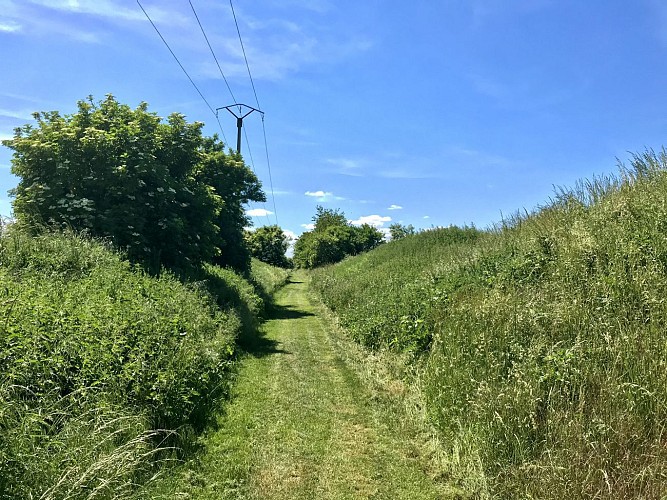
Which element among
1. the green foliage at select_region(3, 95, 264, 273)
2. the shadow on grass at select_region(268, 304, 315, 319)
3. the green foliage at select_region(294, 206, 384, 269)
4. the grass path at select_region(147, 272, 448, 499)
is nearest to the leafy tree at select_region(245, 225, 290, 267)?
the green foliage at select_region(294, 206, 384, 269)

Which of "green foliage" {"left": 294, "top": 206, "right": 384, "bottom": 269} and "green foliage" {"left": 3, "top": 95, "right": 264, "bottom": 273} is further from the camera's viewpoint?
"green foliage" {"left": 294, "top": 206, "right": 384, "bottom": 269}

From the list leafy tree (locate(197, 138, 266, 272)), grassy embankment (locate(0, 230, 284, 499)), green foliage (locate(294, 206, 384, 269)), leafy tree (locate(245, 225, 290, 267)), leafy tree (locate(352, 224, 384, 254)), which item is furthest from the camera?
leafy tree (locate(245, 225, 290, 267))

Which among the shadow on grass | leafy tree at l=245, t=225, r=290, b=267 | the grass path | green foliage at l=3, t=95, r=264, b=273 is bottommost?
the grass path

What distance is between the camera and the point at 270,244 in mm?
69438

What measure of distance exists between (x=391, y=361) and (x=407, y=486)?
3.98 m

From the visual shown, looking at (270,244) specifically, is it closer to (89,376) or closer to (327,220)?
(327,220)

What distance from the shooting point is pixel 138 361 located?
202 inches

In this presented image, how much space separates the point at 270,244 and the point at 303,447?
214ft

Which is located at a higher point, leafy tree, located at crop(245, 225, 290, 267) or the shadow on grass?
leafy tree, located at crop(245, 225, 290, 267)

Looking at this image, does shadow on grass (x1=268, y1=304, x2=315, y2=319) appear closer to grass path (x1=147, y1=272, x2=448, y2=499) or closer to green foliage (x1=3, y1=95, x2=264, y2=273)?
green foliage (x1=3, y1=95, x2=264, y2=273)

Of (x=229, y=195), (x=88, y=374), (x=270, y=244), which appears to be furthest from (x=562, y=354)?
(x=270, y=244)

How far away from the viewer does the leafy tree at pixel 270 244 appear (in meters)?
67.0

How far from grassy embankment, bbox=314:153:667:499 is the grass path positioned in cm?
76

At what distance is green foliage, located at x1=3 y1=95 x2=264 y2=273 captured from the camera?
10945mm
